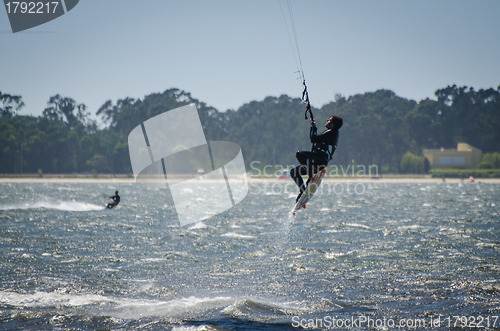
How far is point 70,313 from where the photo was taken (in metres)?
10.5

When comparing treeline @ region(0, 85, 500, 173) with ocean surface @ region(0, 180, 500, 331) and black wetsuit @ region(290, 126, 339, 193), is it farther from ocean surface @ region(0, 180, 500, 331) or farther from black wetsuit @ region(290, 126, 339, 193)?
black wetsuit @ region(290, 126, 339, 193)

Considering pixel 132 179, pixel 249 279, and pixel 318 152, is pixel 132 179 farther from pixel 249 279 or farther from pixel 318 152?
pixel 318 152

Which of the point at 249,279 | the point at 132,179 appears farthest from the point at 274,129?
the point at 249,279

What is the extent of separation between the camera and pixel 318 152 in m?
11.1

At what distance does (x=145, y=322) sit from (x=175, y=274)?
4383 mm

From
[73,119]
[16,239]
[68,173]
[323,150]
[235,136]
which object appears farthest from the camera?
[73,119]

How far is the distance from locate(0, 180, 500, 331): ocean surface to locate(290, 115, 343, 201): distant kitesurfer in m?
3.36

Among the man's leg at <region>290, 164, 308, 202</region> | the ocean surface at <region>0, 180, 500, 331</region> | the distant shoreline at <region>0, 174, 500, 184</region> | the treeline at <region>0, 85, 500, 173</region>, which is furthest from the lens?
the treeline at <region>0, 85, 500, 173</region>

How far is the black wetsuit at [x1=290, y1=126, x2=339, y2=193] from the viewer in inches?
425

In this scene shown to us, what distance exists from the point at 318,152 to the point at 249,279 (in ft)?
16.2

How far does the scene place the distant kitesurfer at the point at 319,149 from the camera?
1069cm

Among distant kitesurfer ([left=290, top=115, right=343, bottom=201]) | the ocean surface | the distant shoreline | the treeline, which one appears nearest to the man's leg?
distant kitesurfer ([left=290, top=115, right=343, bottom=201])

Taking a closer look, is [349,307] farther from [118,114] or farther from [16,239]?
[118,114]

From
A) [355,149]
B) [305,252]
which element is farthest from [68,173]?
[305,252]
